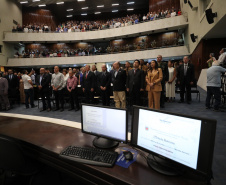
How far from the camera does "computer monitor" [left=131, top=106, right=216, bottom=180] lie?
2.77 feet

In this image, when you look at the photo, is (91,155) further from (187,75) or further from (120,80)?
(187,75)

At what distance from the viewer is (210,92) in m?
4.31

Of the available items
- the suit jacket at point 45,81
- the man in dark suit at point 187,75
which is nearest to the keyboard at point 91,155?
the suit jacket at point 45,81

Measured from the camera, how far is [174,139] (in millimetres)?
979

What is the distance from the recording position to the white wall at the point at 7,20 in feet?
46.2

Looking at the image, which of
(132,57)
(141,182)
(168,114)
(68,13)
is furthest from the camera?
(68,13)

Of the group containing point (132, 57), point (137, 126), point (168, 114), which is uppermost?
point (132, 57)

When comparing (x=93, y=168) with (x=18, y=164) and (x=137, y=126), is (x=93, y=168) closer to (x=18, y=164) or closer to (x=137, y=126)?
(x=137, y=126)

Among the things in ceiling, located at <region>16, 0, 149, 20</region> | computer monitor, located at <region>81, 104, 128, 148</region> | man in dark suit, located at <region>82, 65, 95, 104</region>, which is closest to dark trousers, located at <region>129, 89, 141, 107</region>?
man in dark suit, located at <region>82, 65, 95, 104</region>

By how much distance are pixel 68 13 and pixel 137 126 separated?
21440mm

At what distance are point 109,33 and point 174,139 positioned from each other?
1546 cm

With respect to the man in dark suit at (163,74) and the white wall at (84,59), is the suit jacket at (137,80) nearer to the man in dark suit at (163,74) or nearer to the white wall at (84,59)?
the man in dark suit at (163,74)

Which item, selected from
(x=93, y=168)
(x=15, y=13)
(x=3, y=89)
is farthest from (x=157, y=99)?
(x=15, y=13)

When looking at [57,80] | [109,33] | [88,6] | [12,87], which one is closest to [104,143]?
[57,80]
